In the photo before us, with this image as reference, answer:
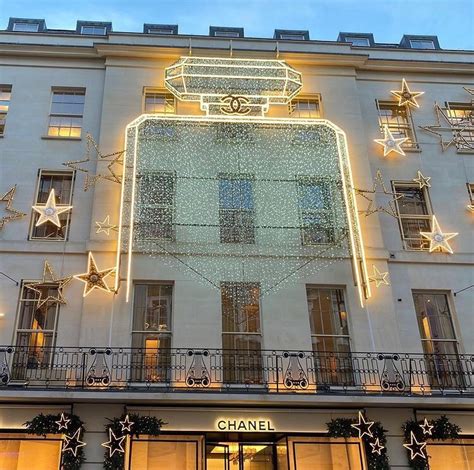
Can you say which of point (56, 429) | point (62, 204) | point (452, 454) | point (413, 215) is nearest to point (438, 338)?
point (452, 454)

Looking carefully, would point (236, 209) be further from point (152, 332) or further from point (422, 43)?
point (422, 43)

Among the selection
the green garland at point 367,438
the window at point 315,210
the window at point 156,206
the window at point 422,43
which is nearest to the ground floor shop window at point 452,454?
the green garland at point 367,438

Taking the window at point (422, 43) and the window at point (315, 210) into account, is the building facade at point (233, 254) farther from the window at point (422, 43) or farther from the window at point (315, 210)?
the window at point (422, 43)

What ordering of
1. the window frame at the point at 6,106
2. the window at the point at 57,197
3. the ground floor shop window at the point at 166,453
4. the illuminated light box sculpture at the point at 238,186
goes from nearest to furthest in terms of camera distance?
the ground floor shop window at the point at 166,453 < the illuminated light box sculpture at the point at 238,186 < the window at the point at 57,197 < the window frame at the point at 6,106

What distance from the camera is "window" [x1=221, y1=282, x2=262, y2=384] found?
13.1 meters

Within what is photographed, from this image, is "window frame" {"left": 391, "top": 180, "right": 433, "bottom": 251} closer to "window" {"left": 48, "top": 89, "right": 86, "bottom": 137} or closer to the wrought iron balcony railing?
the wrought iron balcony railing

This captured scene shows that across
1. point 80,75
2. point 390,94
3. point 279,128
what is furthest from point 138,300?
point 390,94

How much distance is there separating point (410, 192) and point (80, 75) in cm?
1110

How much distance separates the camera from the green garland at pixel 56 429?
11549 mm

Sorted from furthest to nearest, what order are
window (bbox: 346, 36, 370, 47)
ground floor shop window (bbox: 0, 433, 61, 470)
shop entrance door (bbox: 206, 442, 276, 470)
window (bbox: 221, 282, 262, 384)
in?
window (bbox: 346, 36, 370, 47) < window (bbox: 221, 282, 262, 384) < shop entrance door (bbox: 206, 442, 276, 470) < ground floor shop window (bbox: 0, 433, 61, 470)

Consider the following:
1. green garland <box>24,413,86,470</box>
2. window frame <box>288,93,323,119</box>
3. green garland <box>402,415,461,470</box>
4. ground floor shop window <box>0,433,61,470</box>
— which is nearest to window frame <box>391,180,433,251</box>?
window frame <box>288,93,323,119</box>

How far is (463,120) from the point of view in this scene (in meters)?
17.7

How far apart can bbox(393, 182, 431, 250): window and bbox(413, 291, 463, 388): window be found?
1.57 m

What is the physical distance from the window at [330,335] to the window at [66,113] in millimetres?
8685
